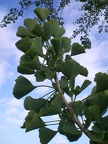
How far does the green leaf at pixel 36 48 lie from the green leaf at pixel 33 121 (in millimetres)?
314

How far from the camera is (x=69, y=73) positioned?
57.8 inches

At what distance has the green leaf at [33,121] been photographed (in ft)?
4.45

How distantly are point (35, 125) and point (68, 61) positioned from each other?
365mm

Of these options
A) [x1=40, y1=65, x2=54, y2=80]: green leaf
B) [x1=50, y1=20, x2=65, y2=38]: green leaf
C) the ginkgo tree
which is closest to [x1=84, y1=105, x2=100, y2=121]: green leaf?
the ginkgo tree

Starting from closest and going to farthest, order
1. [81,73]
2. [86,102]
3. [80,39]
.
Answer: [86,102], [81,73], [80,39]

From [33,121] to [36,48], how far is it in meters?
0.39

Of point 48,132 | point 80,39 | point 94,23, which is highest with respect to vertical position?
point 94,23

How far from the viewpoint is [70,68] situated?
1.44 metres

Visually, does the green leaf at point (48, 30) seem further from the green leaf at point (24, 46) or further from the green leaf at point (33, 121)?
the green leaf at point (33, 121)

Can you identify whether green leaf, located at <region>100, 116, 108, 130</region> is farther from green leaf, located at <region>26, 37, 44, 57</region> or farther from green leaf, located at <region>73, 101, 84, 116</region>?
green leaf, located at <region>26, 37, 44, 57</region>

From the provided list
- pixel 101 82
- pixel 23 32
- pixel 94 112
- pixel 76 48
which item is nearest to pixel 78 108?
pixel 94 112

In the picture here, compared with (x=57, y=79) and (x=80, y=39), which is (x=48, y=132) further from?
(x=80, y=39)

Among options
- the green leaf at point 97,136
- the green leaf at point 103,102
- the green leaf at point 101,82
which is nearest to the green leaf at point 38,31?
the green leaf at point 101,82

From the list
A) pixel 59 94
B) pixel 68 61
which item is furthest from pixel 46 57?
pixel 59 94
